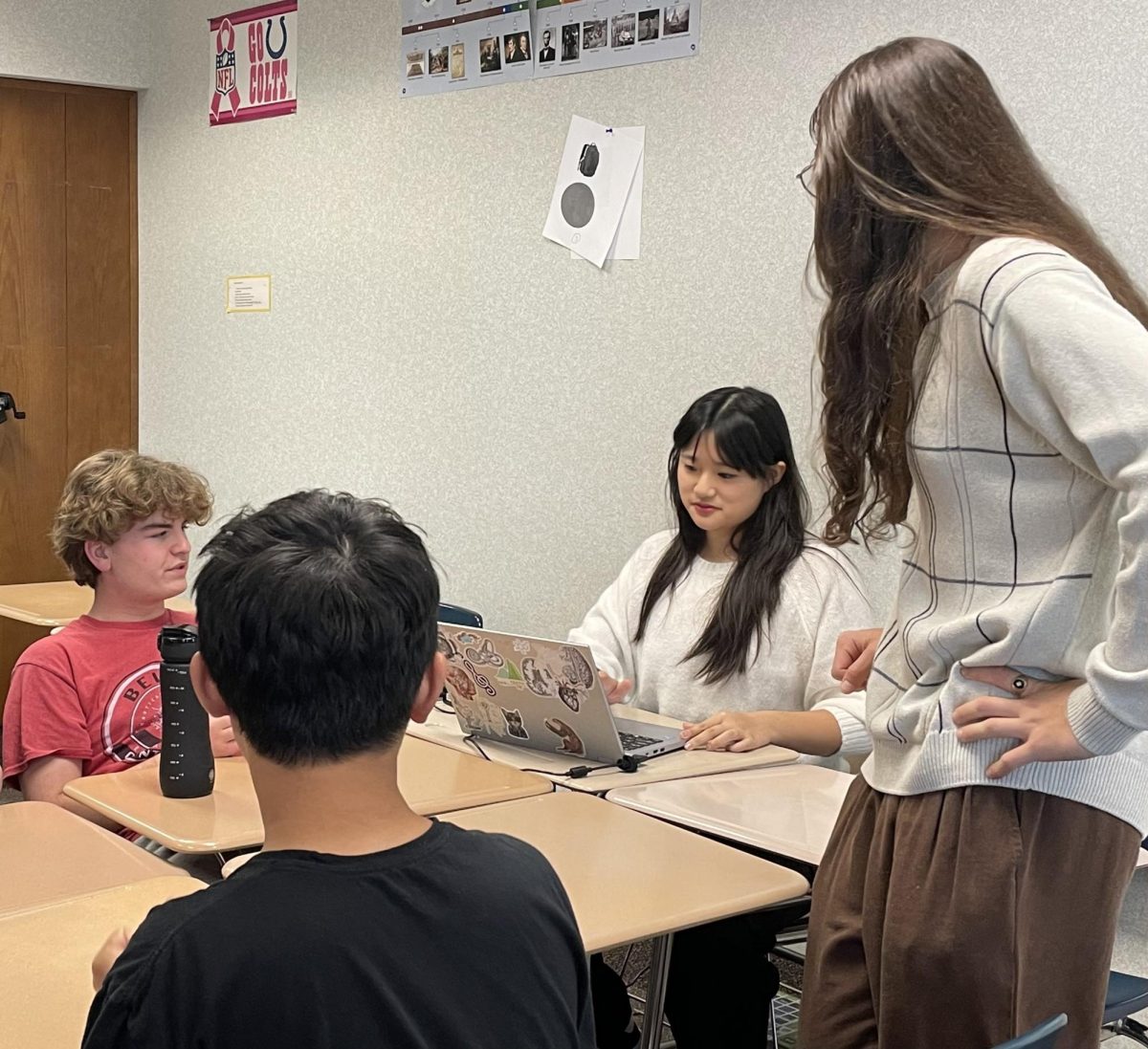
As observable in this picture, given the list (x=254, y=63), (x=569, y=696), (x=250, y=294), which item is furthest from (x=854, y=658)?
(x=254, y=63)

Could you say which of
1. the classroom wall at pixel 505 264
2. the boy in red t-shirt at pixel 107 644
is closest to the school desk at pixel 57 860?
the boy in red t-shirt at pixel 107 644

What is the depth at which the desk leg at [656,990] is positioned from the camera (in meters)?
1.73

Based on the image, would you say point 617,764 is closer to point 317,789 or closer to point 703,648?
point 703,648

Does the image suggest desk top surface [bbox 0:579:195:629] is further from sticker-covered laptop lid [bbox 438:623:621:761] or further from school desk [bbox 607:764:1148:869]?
school desk [bbox 607:764:1148:869]

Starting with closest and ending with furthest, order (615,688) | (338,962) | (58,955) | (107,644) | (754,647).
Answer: (338,962) < (58,955) < (107,644) < (615,688) < (754,647)

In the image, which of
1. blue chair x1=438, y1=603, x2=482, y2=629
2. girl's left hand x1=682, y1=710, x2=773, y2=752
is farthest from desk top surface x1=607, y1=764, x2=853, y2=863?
blue chair x1=438, y1=603, x2=482, y2=629

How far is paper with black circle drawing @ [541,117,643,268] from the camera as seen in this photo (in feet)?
11.6

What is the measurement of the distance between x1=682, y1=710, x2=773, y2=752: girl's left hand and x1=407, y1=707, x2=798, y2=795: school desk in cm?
1

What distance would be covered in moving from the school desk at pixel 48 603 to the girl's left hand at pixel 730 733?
1412mm

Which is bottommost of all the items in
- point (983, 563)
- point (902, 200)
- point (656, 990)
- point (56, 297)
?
point (656, 990)

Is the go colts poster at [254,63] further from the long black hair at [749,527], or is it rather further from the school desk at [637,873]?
the school desk at [637,873]

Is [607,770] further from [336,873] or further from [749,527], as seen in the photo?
[336,873]

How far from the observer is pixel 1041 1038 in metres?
1.00

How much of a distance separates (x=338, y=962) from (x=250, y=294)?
4.02 metres
